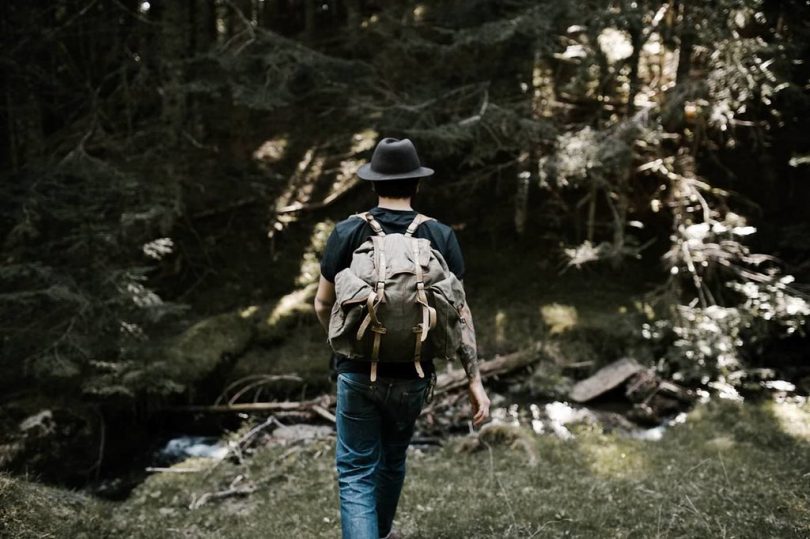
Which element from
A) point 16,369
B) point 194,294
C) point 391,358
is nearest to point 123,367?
point 16,369

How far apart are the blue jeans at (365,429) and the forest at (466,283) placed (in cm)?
135

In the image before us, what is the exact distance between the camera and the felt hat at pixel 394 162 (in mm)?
3479

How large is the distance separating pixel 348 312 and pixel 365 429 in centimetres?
77

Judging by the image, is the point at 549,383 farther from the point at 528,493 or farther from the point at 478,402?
the point at 478,402

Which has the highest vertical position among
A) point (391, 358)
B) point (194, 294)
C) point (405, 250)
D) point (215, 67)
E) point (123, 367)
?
point (215, 67)

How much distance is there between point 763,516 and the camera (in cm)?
445

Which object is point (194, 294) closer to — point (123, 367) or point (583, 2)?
point (123, 367)

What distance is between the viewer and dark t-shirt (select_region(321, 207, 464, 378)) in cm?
343

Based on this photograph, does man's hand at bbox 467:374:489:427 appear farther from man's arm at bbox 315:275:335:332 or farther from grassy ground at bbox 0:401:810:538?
grassy ground at bbox 0:401:810:538

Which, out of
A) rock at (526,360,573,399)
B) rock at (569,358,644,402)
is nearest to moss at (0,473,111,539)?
rock at (526,360,573,399)

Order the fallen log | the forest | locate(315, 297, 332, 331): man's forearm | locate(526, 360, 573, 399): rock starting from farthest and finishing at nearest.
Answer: locate(526, 360, 573, 399): rock → the fallen log → the forest → locate(315, 297, 332, 331): man's forearm

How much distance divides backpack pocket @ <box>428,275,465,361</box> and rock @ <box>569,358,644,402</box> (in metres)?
6.45

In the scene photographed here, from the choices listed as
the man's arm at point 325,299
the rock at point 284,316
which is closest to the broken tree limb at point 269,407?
the rock at point 284,316

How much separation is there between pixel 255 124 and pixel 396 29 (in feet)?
18.8
